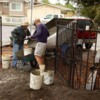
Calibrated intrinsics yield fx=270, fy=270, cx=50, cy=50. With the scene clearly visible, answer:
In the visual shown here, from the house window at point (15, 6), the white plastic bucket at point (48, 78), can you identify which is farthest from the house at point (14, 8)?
the white plastic bucket at point (48, 78)

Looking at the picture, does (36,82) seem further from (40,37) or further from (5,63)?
(5,63)

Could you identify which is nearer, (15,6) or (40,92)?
(40,92)

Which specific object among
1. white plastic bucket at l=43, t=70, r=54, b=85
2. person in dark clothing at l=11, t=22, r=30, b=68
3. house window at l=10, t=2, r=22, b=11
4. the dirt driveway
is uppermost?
house window at l=10, t=2, r=22, b=11

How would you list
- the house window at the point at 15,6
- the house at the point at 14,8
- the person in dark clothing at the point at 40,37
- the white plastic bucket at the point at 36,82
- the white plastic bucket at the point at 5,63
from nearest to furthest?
the white plastic bucket at the point at 36,82 < the person in dark clothing at the point at 40,37 < the white plastic bucket at the point at 5,63 < the house at the point at 14,8 < the house window at the point at 15,6

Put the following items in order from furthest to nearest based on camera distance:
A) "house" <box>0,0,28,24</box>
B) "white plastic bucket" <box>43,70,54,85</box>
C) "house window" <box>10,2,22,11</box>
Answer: "house window" <box>10,2,22,11</box> < "house" <box>0,0,28,24</box> < "white plastic bucket" <box>43,70,54,85</box>

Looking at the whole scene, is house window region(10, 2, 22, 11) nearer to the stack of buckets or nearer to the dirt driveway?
the dirt driveway

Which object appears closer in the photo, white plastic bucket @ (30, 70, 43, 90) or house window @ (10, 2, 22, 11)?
white plastic bucket @ (30, 70, 43, 90)

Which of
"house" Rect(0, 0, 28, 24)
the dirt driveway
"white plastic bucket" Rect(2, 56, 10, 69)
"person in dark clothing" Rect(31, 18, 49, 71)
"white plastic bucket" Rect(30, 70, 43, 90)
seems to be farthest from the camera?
"house" Rect(0, 0, 28, 24)

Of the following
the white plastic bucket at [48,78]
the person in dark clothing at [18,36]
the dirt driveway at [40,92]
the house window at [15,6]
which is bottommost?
the dirt driveway at [40,92]

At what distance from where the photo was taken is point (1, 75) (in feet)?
27.1

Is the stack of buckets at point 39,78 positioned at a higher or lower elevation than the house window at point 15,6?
lower

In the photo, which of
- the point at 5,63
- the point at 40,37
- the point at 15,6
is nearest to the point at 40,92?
the point at 40,37

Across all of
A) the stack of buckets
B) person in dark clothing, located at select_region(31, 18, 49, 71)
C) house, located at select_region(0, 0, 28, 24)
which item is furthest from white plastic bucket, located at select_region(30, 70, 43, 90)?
house, located at select_region(0, 0, 28, 24)

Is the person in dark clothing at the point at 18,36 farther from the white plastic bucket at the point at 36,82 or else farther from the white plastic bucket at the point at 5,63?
the white plastic bucket at the point at 36,82
